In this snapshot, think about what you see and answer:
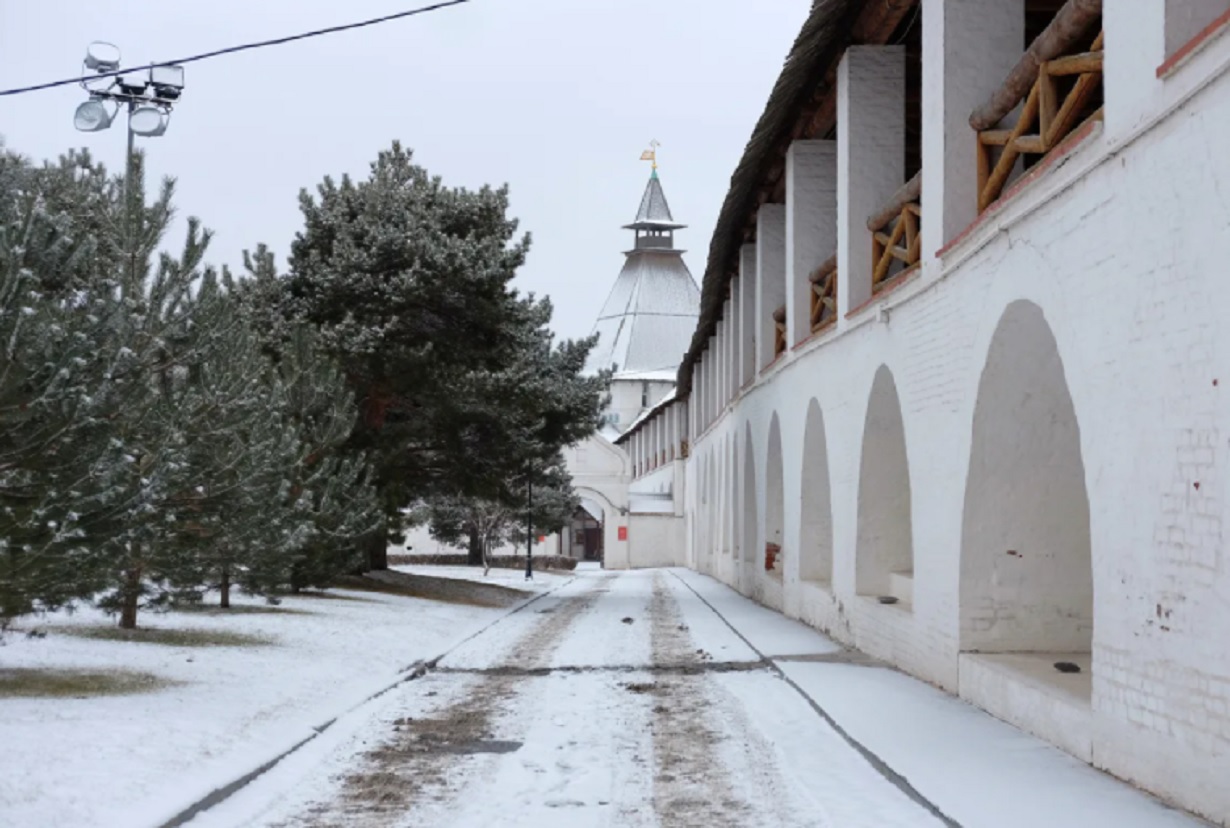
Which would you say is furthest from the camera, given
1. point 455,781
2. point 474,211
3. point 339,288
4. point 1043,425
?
point 474,211

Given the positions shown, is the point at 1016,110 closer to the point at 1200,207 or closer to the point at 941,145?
the point at 941,145

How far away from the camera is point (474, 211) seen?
2511cm

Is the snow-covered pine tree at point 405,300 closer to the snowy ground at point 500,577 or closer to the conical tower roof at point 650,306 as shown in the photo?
the snowy ground at point 500,577

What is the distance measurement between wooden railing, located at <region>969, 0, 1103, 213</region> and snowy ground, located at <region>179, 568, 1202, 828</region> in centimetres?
376

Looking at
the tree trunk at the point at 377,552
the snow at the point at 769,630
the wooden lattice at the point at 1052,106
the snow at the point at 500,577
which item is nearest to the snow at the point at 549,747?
the snow at the point at 769,630

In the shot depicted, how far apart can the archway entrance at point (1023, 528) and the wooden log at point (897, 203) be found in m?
3.29

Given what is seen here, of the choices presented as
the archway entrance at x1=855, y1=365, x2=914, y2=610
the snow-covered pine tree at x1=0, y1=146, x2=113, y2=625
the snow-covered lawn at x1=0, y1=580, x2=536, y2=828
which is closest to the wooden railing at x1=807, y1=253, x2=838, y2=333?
the archway entrance at x1=855, y1=365, x2=914, y2=610

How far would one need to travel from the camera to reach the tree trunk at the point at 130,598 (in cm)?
1323

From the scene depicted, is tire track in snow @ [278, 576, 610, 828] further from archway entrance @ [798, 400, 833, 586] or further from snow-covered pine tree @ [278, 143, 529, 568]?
snow-covered pine tree @ [278, 143, 529, 568]

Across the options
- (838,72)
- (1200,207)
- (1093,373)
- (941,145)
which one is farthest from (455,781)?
(838,72)

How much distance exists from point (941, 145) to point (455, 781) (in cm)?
683

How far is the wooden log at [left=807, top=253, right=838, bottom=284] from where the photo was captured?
18.1 meters

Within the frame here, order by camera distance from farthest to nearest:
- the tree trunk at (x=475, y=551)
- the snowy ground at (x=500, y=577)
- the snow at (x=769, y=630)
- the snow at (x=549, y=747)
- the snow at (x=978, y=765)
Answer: the tree trunk at (x=475, y=551)
the snowy ground at (x=500, y=577)
the snow at (x=769, y=630)
the snow at (x=549, y=747)
the snow at (x=978, y=765)

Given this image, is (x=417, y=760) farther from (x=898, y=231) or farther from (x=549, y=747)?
(x=898, y=231)
